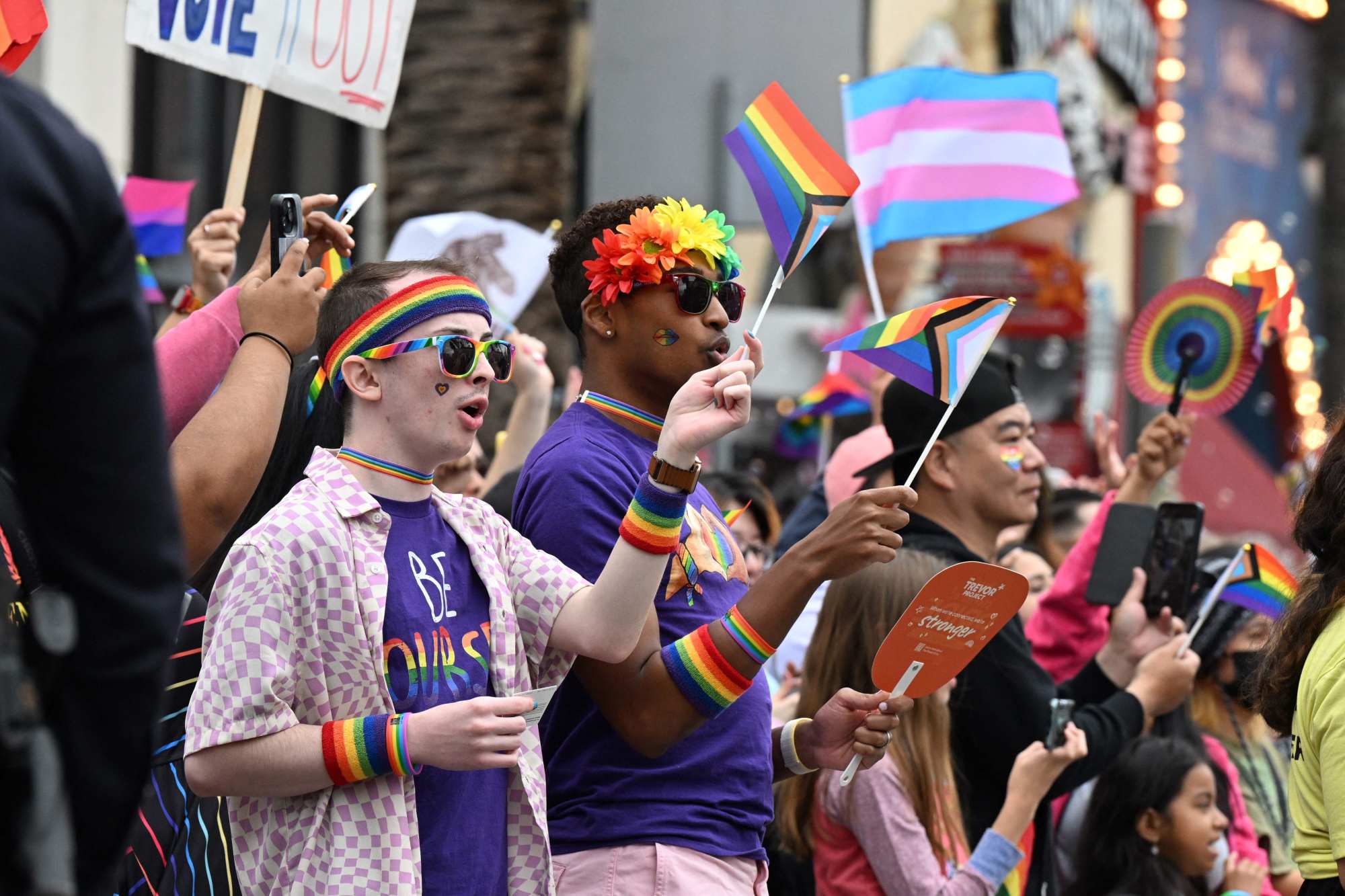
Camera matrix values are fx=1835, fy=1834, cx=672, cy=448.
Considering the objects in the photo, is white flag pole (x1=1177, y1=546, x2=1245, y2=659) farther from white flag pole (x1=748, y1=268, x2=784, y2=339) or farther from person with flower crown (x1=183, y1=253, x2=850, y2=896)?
person with flower crown (x1=183, y1=253, x2=850, y2=896)

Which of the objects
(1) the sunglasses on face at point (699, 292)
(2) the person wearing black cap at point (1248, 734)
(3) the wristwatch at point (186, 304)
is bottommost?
(2) the person wearing black cap at point (1248, 734)

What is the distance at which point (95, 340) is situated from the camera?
1.76 m

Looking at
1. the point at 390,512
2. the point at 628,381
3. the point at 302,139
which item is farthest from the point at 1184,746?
the point at 302,139

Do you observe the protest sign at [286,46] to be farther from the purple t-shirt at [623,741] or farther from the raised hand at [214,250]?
the purple t-shirt at [623,741]

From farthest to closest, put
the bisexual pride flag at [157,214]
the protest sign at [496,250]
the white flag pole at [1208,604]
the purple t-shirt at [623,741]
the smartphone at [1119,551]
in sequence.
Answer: the protest sign at [496,250]
the bisexual pride flag at [157,214]
the smartphone at [1119,551]
the white flag pole at [1208,604]
the purple t-shirt at [623,741]

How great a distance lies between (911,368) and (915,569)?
70 cm

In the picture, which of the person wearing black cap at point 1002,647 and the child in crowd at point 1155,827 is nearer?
the person wearing black cap at point 1002,647

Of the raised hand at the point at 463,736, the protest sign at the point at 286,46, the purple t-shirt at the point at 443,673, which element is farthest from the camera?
the protest sign at the point at 286,46

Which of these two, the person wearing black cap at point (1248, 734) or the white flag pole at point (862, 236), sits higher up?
the white flag pole at point (862, 236)

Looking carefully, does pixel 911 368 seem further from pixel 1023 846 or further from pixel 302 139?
pixel 302 139

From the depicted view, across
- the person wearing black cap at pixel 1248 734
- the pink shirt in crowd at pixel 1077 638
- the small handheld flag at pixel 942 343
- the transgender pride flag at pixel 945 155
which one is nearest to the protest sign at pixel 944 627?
the small handheld flag at pixel 942 343

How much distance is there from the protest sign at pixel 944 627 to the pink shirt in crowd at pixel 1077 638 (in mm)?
1595

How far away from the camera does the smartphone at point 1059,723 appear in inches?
163

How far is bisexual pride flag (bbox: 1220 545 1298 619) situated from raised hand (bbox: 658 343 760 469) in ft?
8.70
